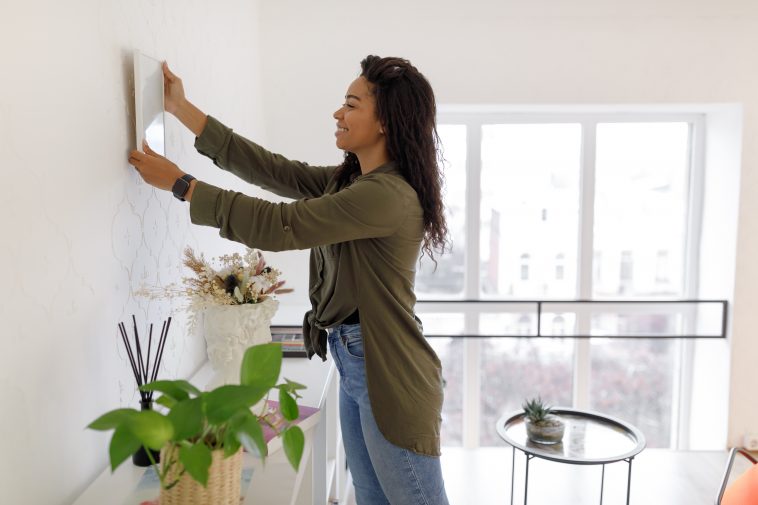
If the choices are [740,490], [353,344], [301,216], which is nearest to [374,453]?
[353,344]

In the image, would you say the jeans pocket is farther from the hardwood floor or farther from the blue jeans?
the hardwood floor

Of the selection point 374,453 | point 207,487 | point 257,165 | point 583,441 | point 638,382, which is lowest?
point 638,382

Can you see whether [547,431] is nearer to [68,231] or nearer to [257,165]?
[257,165]

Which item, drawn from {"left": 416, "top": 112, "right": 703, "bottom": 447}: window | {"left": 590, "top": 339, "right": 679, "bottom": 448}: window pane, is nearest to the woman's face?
{"left": 416, "top": 112, "right": 703, "bottom": 447}: window

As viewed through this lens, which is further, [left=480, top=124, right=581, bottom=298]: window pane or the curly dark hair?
[left=480, top=124, right=581, bottom=298]: window pane

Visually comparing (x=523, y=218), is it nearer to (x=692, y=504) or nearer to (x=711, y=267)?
(x=711, y=267)

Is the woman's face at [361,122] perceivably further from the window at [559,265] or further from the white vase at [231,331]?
the window at [559,265]

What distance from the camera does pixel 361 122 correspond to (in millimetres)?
1554

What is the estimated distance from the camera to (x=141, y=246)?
1610 mm

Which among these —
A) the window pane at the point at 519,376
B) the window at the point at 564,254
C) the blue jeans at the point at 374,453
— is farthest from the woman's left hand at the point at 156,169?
the window pane at the point at 519,376

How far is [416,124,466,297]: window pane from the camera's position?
3.63 meters

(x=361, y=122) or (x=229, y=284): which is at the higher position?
(x=361, y=122)

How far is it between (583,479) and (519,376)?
28.0 inches

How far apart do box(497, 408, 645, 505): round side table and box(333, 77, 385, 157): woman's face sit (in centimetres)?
137
